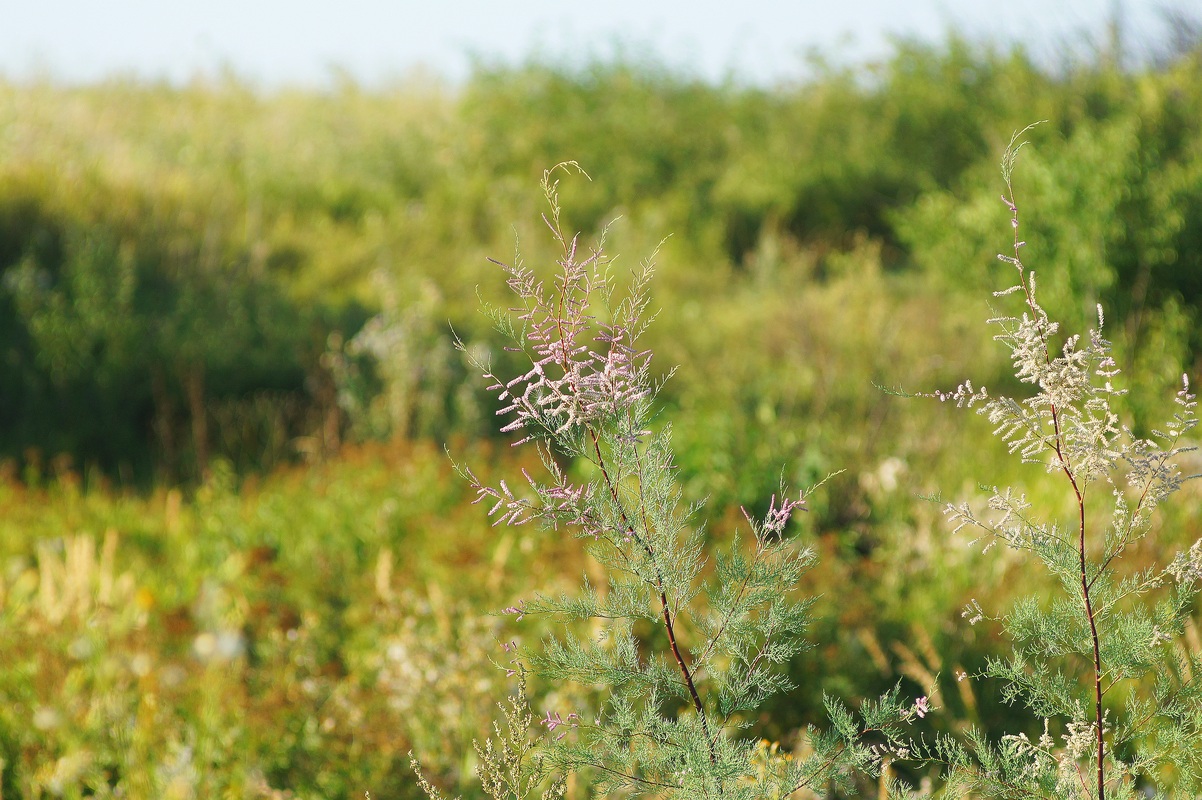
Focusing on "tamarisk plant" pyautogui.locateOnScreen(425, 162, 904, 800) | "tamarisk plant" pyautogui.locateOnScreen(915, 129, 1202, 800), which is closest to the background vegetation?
"tamarisk plant" pyautogui.locateOnScreen(425, 162, 904, 800)

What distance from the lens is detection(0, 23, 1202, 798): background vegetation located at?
142 inches

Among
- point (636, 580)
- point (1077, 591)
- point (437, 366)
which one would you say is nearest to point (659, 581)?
point (636, 580)

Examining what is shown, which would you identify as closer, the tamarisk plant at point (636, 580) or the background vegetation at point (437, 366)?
the tamarisk plant at point (636, 580)

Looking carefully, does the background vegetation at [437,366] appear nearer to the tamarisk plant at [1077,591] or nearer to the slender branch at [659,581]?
the slender branch at [659,581]

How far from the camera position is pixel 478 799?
→ 3275 mm

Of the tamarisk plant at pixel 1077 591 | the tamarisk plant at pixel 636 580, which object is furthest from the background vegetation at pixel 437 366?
the tamarisk plant at pixel 1077 591

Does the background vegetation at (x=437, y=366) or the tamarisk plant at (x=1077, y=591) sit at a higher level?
the tamarisk plant at (x=1077, y=591)

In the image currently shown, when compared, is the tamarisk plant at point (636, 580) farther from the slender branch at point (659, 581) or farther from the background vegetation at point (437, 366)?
the background vegetation at point (437, 366)

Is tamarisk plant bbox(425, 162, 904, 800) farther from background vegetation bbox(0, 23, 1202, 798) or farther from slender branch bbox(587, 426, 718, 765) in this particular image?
background vegetation bbox(0, 23, 1202, 798)

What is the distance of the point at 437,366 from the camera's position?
6.18 m

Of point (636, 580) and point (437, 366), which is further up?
point (636, 580)

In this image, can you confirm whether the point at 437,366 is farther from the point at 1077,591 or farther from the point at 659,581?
the point at 1077,591

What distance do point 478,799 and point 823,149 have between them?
35.5 ft

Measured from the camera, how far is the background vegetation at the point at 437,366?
3619 mm
